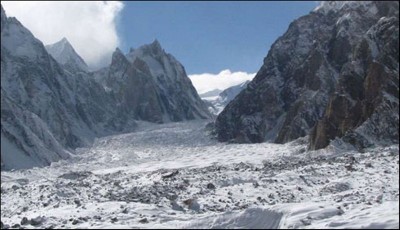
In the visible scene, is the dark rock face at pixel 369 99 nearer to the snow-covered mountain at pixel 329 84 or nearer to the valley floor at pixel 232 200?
the snow-covered mountain at pixel 329 84

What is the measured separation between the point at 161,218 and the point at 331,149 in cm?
3049

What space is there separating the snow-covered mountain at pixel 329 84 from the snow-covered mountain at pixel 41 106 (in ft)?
101

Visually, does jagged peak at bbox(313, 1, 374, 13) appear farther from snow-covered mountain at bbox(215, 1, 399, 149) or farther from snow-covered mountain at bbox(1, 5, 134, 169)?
snow-covered mountain at bbox(1, 5, 134, 169)

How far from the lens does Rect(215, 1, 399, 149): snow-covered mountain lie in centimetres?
5416

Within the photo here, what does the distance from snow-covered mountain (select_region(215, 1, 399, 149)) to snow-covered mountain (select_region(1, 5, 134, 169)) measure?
30872mm

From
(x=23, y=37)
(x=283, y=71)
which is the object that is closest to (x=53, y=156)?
(x=283, y=71)

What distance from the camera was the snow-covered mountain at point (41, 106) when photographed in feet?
225

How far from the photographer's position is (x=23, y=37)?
5310 inches

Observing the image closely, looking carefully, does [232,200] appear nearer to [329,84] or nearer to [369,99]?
[369,99]

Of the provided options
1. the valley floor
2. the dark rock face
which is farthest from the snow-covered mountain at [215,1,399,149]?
the valley floor

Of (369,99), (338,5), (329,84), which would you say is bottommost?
(369,99)

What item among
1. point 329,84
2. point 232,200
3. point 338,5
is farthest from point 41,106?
point 232,200

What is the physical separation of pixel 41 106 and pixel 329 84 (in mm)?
55943

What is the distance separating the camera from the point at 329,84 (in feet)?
294
